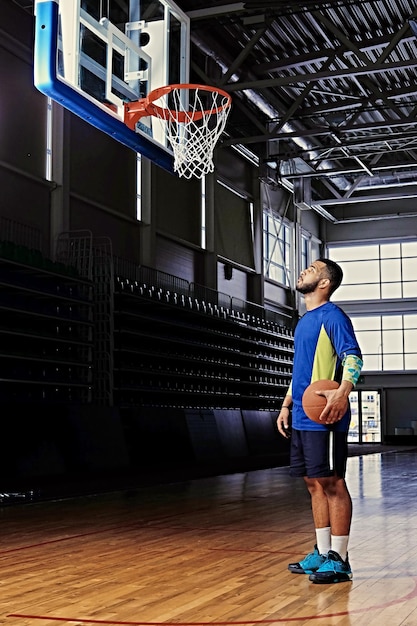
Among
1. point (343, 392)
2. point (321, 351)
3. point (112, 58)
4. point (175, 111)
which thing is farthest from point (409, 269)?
point (343, 392)

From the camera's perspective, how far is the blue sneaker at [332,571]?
179 inches

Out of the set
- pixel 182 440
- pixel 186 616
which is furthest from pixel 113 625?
pixel 182 440

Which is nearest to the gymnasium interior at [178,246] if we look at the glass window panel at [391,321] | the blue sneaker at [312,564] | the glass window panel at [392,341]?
the glass window panel at [391,321]

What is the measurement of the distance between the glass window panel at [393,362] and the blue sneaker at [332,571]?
88.7 ft

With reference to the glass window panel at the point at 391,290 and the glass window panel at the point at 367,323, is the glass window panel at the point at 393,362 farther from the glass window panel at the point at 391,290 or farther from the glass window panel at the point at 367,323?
the glass window panel at the point at 391,290

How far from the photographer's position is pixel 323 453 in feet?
15.4

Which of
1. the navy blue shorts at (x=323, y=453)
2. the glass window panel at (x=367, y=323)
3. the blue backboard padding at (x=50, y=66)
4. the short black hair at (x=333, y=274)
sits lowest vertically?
the navy blue shorts at (x=323, y=453)

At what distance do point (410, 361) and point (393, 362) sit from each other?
0.63 meters

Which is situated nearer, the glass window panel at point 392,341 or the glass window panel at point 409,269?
the glass window panel at point 392,341

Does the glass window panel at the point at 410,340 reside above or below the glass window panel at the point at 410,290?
below

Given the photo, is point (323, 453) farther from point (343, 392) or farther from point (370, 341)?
point (370, 341)

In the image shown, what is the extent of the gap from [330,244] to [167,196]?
1412 centimetres

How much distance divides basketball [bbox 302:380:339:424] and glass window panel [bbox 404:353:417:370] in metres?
27.0

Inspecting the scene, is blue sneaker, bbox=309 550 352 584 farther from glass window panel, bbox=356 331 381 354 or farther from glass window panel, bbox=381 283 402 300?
glass window panel, bbox=381 283 402 300
